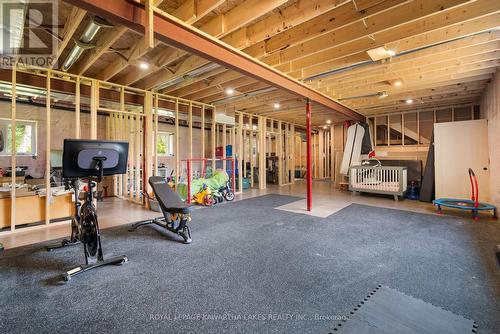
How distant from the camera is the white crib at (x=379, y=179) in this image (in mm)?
6273

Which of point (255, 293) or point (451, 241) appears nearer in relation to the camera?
point (255, 293)

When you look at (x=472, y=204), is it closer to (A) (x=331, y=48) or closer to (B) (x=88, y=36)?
(A) (x=331, y=48)

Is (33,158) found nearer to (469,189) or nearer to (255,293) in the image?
(255,293)

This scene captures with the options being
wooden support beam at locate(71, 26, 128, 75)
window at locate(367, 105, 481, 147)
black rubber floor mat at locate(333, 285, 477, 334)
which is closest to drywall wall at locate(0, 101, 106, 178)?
Result: wooden support beam at locate(71, 26, 128, 75)

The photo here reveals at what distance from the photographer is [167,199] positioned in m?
3.65

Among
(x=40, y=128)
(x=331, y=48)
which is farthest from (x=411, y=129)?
(x=40, y=128)

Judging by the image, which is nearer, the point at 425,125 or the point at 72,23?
the point at 72,23

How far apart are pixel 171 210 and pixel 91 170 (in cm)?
122

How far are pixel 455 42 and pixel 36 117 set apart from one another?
9034mm

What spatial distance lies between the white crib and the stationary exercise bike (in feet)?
21.4

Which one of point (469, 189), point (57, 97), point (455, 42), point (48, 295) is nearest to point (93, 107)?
point (57, 97)

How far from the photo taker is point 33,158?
603cm

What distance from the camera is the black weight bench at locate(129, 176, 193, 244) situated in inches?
132

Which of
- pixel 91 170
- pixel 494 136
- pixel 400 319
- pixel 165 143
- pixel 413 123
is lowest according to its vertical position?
pixel 400 319
